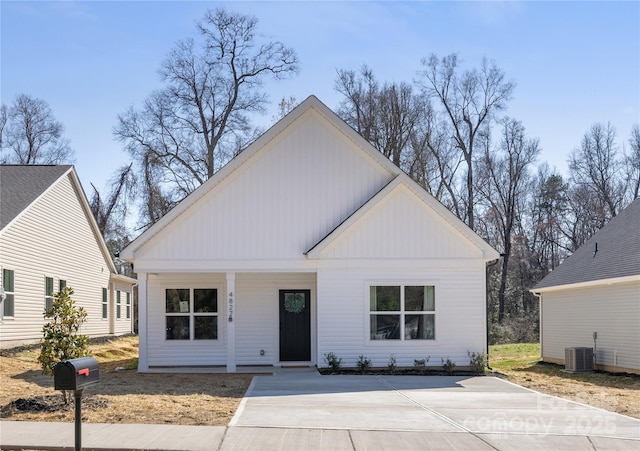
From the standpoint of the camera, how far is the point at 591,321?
22734 mm

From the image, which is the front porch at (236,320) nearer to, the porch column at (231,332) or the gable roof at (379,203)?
the porch column at (231,332)

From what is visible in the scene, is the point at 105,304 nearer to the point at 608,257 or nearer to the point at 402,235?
the point at 402,235

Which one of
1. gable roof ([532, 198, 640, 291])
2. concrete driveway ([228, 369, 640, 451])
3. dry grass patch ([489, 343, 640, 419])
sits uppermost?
gable roof ([532, 198, 640, 291])

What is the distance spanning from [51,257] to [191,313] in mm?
8555

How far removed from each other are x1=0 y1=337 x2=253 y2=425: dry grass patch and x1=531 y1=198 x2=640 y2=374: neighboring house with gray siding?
10323mm

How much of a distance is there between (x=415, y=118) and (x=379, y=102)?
87.1 inches

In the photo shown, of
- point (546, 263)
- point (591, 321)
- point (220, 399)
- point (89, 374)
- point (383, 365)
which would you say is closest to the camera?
point (89, 374)

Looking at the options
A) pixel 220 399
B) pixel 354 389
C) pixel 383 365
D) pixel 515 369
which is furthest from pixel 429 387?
pixel 515 369

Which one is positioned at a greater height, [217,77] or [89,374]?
[217,77]

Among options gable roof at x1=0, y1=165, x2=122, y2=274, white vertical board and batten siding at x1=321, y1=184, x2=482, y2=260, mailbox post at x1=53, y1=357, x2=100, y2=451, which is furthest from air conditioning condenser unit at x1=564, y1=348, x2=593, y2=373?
gable roof at x1=0, y1=165, x2=122, y2=274

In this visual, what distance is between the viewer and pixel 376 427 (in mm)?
10578

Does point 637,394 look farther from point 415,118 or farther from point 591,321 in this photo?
point 415,118

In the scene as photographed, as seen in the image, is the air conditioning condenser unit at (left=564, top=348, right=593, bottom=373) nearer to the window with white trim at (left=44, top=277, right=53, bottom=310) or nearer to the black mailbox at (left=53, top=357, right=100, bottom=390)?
the black mailbox at (left=53, top=357, right=100, bottom=390)

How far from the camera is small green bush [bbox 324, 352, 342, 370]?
1905cm
